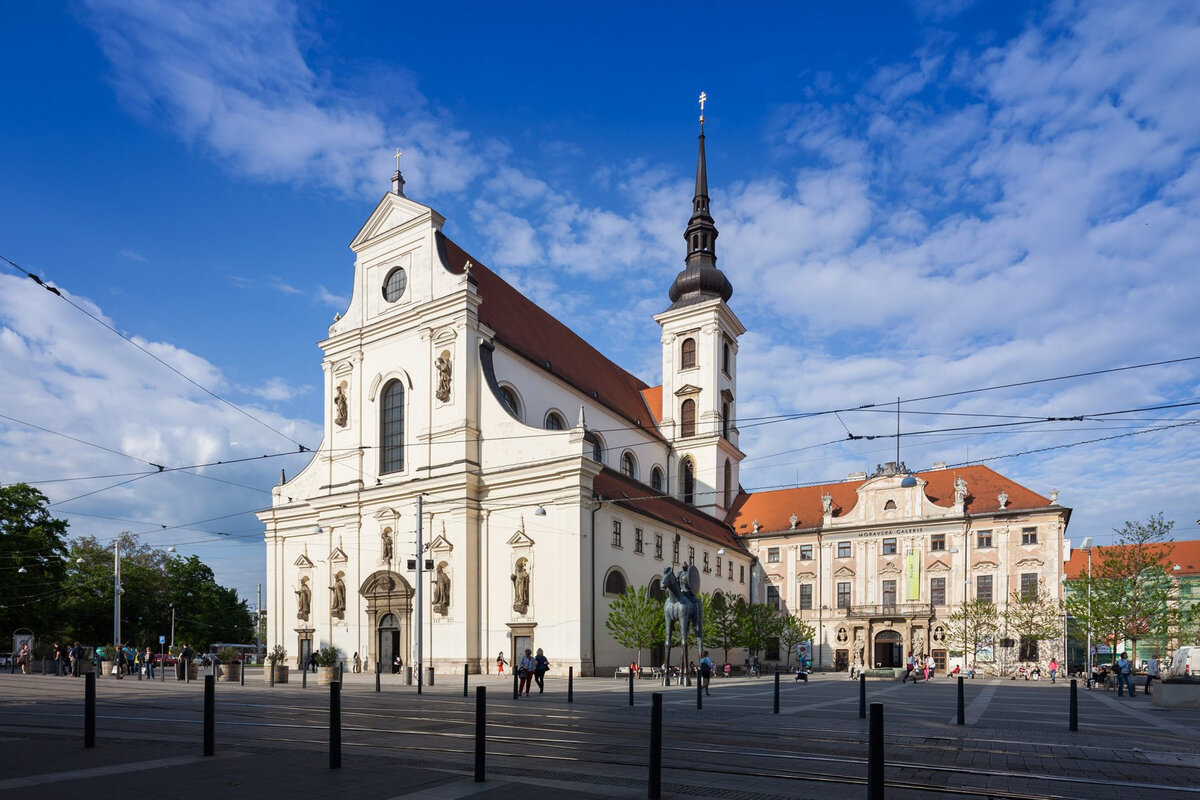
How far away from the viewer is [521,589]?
3622 centimetres

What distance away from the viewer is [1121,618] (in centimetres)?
3862

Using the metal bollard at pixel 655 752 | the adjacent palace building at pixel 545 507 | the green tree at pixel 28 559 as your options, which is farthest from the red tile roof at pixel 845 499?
the metal bollard at pixel 655 752

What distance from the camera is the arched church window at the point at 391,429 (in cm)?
4141

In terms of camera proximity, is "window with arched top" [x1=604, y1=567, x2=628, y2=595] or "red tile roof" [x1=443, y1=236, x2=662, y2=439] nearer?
"window with arched top" [x1=604, y1=567, x2=628, y2=595]

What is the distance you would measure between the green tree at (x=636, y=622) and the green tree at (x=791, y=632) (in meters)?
17.9

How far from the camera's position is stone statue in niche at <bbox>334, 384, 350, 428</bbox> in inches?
1715

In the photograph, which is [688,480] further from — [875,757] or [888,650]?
[875,757]

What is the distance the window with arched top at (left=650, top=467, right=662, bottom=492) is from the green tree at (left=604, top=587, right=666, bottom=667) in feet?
62.2

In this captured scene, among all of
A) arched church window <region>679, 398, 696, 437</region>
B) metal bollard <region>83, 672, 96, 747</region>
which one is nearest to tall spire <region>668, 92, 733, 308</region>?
arched church window <region>679, 398, 696, 437</region>

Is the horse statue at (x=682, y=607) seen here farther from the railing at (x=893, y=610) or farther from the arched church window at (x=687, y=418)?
the arched church window at (x=687, y=418)

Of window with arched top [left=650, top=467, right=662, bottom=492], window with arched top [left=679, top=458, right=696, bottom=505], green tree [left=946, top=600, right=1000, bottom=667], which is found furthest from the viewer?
window with arched top [left=679, top=458, right=696, bottom=505]

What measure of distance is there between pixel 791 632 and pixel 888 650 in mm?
6688

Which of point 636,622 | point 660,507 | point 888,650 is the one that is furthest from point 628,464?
point 888,650

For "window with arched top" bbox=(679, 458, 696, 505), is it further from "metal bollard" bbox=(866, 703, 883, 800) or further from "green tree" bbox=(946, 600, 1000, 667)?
"metal bollard" bbox=(866, 703, 883, 800)
